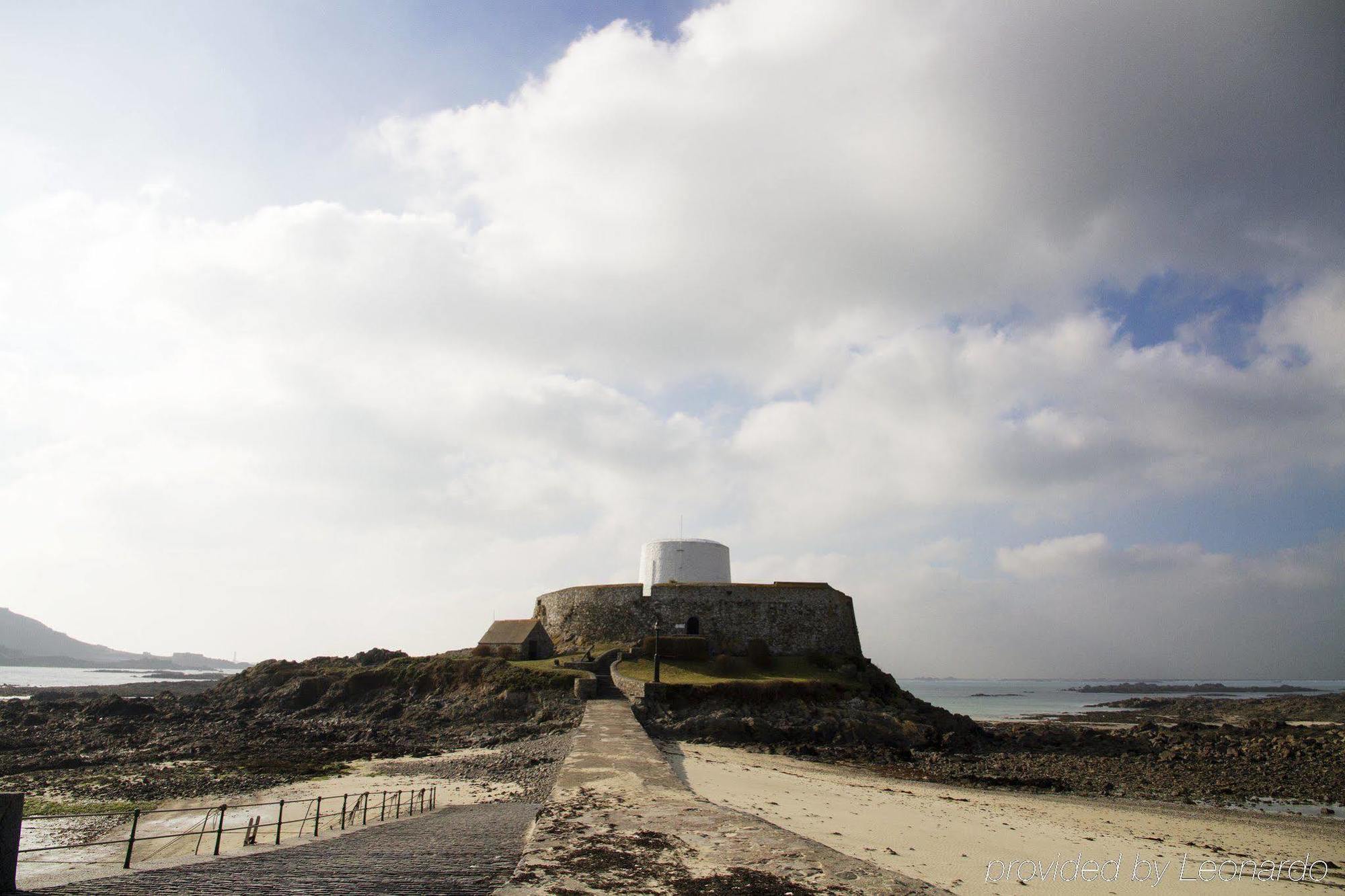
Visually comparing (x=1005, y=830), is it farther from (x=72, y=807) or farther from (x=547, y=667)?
(x=72, y=807)

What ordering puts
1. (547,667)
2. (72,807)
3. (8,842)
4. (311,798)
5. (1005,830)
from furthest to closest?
(547,667) < (72,807) < (311,798) < (1005,830) < (8,842)

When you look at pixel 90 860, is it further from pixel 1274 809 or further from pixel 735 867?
pixel 1274 809

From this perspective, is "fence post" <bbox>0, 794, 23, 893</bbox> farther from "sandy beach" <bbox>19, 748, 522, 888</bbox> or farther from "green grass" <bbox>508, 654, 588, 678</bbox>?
"green grass" <bbox>508, 654, 588, 678</bbox>

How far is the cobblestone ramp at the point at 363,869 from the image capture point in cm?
672

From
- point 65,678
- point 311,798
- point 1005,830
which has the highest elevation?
point 311,798

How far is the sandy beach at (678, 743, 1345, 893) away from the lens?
11.4 meters

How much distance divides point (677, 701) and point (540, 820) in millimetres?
18614

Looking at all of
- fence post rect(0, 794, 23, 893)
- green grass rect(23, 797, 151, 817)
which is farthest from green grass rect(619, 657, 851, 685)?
fence post rect(0, 794, 23, 893)

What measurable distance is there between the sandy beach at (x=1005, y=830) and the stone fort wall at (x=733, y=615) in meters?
13.4

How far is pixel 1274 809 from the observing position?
1945 cm

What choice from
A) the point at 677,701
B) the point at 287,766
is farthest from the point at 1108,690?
the point at 287,766

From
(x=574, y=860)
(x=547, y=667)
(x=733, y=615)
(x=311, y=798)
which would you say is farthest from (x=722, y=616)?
(x=574, y=860)

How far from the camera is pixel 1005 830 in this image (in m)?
14.2

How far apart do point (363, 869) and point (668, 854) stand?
3.86 m
